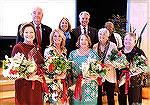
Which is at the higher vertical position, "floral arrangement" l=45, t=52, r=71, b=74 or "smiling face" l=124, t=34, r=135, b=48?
"smiling face" l=124, t=34, r=135, b=48

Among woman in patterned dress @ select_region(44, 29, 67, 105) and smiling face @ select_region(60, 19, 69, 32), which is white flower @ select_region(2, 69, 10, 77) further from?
smiling face @ select_region(60, 19, 69, 32)

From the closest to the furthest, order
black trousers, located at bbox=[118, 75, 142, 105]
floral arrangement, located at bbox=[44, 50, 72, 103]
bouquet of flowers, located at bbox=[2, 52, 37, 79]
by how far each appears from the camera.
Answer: bouquet of flowers, located at bbox=[2, 52, 37, 79] < floral arrangement, located at bbox=[44, 50, 72, 103] < black trousers, located at bbox=[118, 75, 142, 105]

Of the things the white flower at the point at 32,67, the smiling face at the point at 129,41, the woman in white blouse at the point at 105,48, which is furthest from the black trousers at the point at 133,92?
the white flower at the point at 32,67

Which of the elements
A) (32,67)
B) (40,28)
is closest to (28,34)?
(40,28)

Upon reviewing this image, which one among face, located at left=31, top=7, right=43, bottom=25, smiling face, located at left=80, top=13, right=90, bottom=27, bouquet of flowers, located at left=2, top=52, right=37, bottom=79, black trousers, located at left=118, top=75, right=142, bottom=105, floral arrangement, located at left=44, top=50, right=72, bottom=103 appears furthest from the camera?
black trousers, located at left=118, top=75, right=142, bottom=105

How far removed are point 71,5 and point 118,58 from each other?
67cm

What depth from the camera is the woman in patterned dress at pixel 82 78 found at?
8.84 feet

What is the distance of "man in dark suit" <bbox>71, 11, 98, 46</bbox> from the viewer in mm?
2742

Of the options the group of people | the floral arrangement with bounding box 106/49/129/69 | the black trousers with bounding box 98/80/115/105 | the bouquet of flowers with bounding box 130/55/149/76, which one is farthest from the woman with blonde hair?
the bouquet of flowers with bounding box 130/55/149/76

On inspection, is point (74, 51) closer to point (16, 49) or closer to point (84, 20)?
point (84, 20)

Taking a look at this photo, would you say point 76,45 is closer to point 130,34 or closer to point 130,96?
point 130,34

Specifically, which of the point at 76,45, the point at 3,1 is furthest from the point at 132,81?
the point at 3,1

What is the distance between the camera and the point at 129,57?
2793 millimetres

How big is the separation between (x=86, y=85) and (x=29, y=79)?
54 cm
